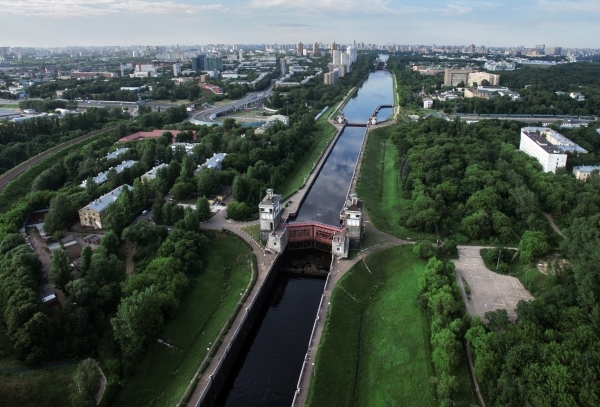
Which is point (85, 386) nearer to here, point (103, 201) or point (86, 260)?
point (86, 260)

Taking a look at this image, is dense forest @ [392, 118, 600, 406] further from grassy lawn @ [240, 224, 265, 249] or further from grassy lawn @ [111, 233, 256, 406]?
grassy lawn @ [240, 224, 265, 249]

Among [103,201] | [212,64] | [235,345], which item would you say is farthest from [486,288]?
[212,64]

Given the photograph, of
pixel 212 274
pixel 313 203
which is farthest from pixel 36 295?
pixel 313 203

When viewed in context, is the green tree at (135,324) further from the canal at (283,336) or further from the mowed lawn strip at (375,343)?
the mowed lawn strip at (375,343)

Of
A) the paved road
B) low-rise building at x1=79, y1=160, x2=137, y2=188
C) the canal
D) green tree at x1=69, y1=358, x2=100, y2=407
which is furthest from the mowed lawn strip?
the paved road

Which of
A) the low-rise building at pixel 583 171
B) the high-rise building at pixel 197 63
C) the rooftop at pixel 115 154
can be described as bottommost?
the rooftop at pixel 115 154

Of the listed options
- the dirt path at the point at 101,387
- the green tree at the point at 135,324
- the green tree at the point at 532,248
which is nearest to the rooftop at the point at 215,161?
the green tree at the point at 135,324

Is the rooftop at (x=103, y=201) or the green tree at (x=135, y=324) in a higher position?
the rooftop at (x=103, y=201)
